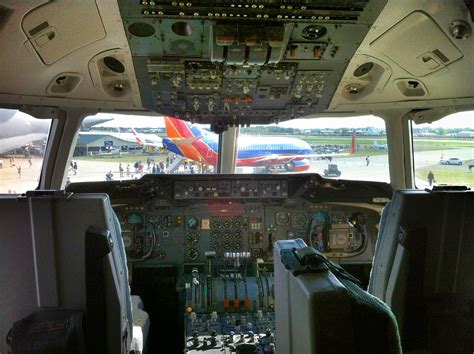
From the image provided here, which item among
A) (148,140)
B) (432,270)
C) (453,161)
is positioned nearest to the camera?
(432,270)

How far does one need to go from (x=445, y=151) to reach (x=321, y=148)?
108cm

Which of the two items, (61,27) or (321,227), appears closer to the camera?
(61,27)

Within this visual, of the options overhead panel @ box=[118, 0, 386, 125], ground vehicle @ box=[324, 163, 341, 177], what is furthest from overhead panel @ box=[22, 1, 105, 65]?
ground vehicle @ box=[324, 163, 341, 177]

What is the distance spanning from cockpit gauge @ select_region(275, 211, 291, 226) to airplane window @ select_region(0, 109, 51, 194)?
2.14 metres

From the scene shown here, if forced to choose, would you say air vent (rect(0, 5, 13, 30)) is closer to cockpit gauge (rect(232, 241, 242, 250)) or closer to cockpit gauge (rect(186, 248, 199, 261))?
cockpit gauge (rect(186, 248, 199, 261))

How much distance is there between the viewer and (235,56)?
240cm

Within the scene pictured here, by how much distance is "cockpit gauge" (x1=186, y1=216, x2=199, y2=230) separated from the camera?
12.4 ft

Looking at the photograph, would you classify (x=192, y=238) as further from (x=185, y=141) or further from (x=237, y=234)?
(x=185, y=141)

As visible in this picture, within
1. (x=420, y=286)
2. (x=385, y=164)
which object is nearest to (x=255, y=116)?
(x=385, y=164)

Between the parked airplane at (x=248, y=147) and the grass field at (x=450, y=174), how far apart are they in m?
1.01

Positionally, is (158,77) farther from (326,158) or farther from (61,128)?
(326,158)

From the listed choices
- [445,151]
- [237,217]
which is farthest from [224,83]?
[445,151]

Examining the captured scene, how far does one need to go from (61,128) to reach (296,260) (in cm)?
295

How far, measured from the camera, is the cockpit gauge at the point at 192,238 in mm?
3801
